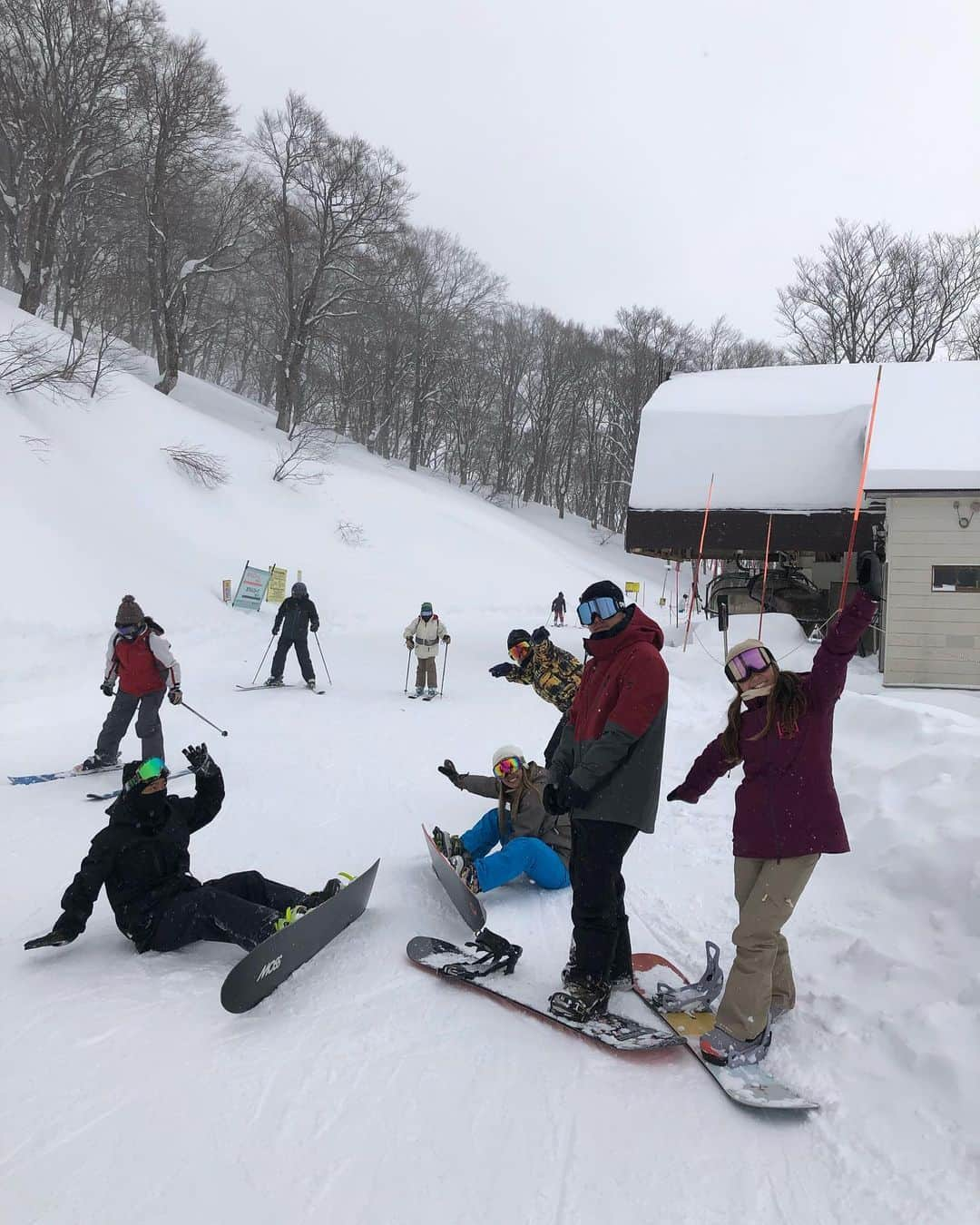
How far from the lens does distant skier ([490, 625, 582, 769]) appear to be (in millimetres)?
5996

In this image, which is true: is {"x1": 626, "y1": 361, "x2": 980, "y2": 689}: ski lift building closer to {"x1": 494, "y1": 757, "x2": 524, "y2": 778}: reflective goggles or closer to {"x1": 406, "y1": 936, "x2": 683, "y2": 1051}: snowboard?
{"x1": 494, "y1": 757, "x2": 524, "y2": 778}: reflective goggles

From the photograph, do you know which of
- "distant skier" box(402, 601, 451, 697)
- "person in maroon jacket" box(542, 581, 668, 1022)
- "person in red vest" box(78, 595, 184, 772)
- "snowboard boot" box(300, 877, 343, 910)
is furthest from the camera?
"distant skier" box(402, 601, 451, 697)

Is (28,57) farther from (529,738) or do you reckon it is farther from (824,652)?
(824,652)

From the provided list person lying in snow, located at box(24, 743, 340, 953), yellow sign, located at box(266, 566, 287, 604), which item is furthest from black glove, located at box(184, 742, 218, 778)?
yellow sign, located at box(266, 566, 287, 604)

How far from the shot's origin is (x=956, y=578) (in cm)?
1202

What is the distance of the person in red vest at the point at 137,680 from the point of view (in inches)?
270

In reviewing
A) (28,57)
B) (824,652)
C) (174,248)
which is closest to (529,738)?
(824,652)

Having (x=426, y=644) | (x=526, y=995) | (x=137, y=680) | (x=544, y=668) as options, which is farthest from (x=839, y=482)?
(x=526, y=995)

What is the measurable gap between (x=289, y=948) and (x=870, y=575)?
2.97 meters

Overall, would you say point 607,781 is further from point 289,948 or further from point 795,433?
point 795,433

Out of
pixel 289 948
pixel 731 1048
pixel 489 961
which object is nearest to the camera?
pixel 731 1048

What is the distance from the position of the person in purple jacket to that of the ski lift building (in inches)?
422

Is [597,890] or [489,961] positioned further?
[489,961]

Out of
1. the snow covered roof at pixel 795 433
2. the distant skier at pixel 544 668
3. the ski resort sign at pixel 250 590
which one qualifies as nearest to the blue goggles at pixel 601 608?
the distant skier at pixel 544 668
